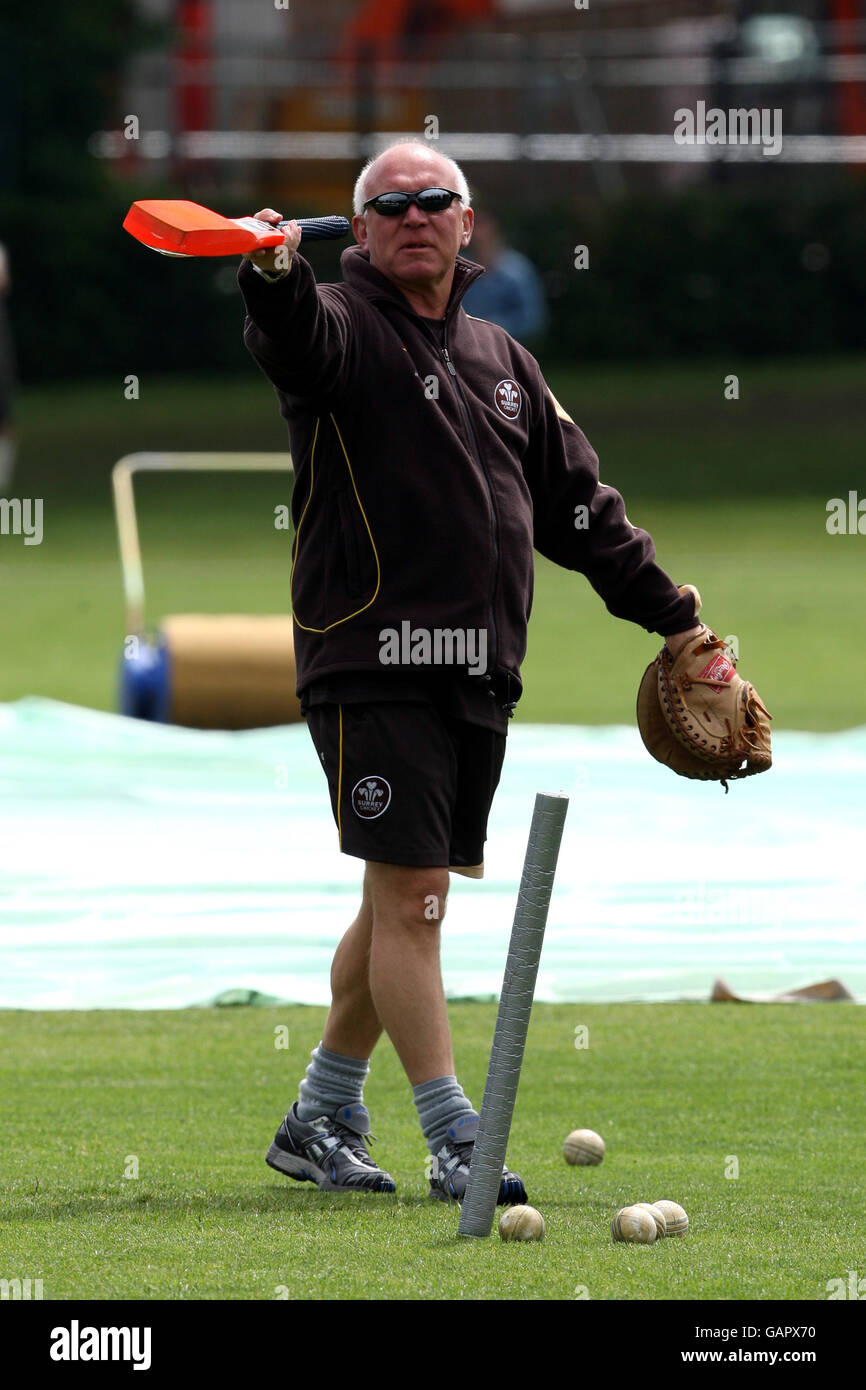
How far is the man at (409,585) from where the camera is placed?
4625 mm

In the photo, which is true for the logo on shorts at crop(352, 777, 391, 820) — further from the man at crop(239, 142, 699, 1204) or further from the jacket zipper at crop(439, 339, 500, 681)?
the jacket zipper at crop(439, 339, 500, 681)

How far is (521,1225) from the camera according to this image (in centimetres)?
423

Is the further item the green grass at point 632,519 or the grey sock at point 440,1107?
the green grass at point 632,519

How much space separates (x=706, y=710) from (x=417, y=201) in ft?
3.98

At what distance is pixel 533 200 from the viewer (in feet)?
97.2

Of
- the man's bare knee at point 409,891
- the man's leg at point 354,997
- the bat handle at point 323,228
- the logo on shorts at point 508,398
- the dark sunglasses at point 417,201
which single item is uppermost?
the dark sunglasses at point 417,201

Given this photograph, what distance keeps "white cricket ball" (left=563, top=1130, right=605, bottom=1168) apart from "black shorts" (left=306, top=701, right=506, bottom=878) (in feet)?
2.47

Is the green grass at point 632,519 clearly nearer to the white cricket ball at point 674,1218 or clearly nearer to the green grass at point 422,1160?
the green grass at point 422,1160

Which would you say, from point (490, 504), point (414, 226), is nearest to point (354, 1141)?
point (490, 504)

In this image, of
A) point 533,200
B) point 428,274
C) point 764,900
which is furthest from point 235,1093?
point 533,200

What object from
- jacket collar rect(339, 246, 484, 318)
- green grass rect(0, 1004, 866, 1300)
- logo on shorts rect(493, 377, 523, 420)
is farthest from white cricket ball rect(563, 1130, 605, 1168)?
jacket collar rect(339, 246, 484, 318)

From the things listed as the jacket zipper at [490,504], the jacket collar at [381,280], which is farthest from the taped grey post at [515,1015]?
the jacket collar at [381,280]

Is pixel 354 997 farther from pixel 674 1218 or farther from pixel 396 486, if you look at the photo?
pixel 396 486

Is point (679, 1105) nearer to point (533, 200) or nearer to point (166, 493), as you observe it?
point (166, 493)
